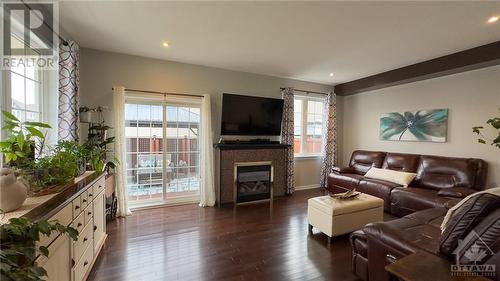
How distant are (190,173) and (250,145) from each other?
4.18ft

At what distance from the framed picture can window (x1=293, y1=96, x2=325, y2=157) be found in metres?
1.36

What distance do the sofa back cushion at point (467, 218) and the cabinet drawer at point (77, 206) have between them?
8.20ft

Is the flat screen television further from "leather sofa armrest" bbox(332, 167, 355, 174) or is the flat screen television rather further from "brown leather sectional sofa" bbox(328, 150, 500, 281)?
"brown leather sectional sofa" bbox(328, 150, 500, 281)

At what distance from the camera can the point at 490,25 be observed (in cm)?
245

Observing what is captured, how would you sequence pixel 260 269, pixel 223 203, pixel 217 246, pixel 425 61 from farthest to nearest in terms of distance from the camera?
pixel 223 203
pixel 425 61
pixel 217 246
pixel 260 269

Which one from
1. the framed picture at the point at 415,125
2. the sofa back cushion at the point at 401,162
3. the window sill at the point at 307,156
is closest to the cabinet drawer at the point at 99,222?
the window sill at the point at 307,156

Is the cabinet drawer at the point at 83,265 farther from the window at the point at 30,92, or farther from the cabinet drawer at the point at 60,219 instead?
the window at the point at 30,92

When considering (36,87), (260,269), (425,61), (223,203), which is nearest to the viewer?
(260,269)

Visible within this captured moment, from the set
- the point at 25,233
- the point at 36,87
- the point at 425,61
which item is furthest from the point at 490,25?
the point at 36,87

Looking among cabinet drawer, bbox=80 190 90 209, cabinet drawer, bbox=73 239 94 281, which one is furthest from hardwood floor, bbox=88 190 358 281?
cabinet drawer, bbox=80 190 90 209

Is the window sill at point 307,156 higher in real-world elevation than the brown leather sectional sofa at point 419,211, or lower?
higher

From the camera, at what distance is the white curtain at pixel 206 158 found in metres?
3.94

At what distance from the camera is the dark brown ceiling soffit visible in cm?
291

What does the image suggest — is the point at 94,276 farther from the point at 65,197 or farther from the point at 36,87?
Answer: the point at 36,87
